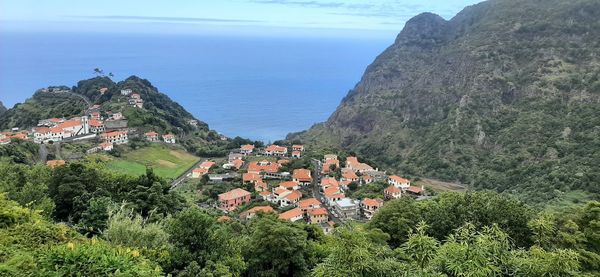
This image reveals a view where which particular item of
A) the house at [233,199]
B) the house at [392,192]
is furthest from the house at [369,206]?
the house at [233,199]

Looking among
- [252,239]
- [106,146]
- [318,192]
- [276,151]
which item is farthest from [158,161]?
[252,239]

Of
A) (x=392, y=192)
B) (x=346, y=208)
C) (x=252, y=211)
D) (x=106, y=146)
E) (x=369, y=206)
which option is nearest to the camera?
(x=252, y=211)

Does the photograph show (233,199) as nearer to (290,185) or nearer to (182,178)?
(290,185)

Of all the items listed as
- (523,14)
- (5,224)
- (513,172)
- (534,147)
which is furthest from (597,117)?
(5,224)

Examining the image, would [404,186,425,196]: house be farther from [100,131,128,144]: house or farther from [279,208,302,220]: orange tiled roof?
Result: [100,131,128,144]: house

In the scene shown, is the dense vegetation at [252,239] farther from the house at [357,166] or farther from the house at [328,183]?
the house at [357,166]

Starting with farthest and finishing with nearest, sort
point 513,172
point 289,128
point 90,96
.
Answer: point 289,128, point 90,96, point 513,172

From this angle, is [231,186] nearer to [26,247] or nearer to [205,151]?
[205,151]
